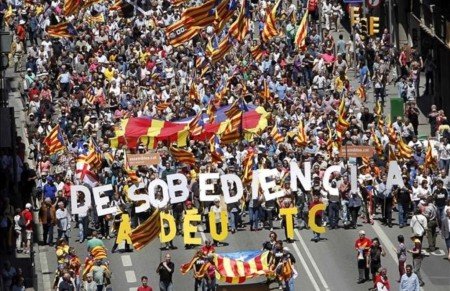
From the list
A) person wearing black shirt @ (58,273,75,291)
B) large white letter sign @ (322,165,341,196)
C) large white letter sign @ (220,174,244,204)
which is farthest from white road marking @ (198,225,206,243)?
person wearing black shirt @ (58,273,75,291)

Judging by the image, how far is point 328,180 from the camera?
6644 cm

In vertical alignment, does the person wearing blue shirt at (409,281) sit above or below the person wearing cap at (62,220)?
below

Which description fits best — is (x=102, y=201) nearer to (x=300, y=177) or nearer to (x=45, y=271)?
(x=45, y=271)

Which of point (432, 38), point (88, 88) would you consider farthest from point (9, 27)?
point (432, 38)

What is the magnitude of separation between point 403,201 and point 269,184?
4027 millimetres

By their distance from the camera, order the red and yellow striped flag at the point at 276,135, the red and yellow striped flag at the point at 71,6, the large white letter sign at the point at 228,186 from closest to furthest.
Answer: the large white letter sign at the point at 228,186 → the red and yellow striped flag at the point at 276,135 → the red and yellow striped flag at the point at 71,6

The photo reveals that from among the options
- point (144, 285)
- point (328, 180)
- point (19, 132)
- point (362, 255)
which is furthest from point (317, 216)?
point (19, 132)

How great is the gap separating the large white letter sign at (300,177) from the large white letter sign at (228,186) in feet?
5.21

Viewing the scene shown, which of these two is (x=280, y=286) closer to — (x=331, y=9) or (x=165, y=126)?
(x=165, y=126)

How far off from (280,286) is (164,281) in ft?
10.6

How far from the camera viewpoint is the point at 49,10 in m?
88.7

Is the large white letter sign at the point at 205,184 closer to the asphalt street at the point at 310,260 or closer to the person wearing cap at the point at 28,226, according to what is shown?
the asphalt street at the point at 310,260

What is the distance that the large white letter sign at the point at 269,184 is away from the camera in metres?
66.1

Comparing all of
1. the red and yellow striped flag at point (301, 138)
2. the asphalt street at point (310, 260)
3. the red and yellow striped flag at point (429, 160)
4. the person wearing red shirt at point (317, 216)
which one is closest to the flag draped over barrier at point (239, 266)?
the asphalt street at point (310, 260)
